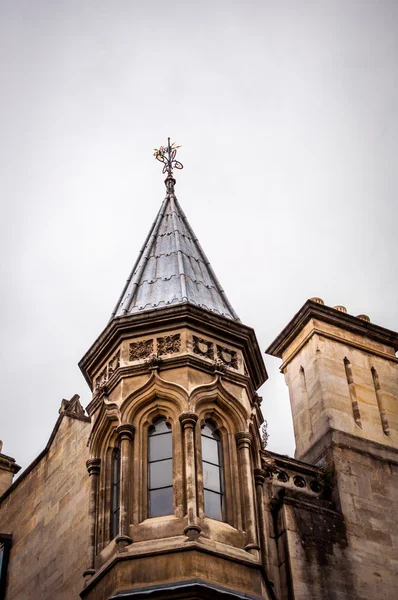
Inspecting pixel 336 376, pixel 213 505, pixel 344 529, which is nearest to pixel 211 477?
pixel 213 505

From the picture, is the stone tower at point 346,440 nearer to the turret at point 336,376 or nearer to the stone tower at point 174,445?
the turret at point 336,376

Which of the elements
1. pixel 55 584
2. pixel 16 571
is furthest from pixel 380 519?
pixel 16 571

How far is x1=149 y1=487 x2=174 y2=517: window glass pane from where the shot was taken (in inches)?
599

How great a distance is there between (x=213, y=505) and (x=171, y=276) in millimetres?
4661

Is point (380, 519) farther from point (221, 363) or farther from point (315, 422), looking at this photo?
point (221, 363)

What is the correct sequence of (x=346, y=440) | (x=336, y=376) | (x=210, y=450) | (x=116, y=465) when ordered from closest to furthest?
1. (x=210, y=450)
2. (x=116, y=465)
3. (x=346, y=440)
4. (x=336, y=376)

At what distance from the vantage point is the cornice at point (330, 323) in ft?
67.9

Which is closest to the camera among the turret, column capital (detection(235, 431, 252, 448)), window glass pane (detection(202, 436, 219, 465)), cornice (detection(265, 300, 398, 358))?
window glass pane (detection(202, 436, 219, 465))

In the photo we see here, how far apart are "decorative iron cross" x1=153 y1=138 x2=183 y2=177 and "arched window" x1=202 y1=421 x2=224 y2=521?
730 centimetres

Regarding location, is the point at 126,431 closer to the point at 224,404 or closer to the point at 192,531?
the point at 224,404

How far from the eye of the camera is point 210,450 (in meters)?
16.1

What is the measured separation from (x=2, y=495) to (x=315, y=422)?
6.80 meters

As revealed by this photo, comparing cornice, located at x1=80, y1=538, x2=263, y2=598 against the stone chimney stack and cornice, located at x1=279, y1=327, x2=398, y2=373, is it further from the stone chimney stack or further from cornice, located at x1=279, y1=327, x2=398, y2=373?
the stone chimney stack

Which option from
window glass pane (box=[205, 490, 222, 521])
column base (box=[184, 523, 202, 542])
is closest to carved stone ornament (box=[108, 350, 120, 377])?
window glass pane (box=[205, 490, 222, 521])
